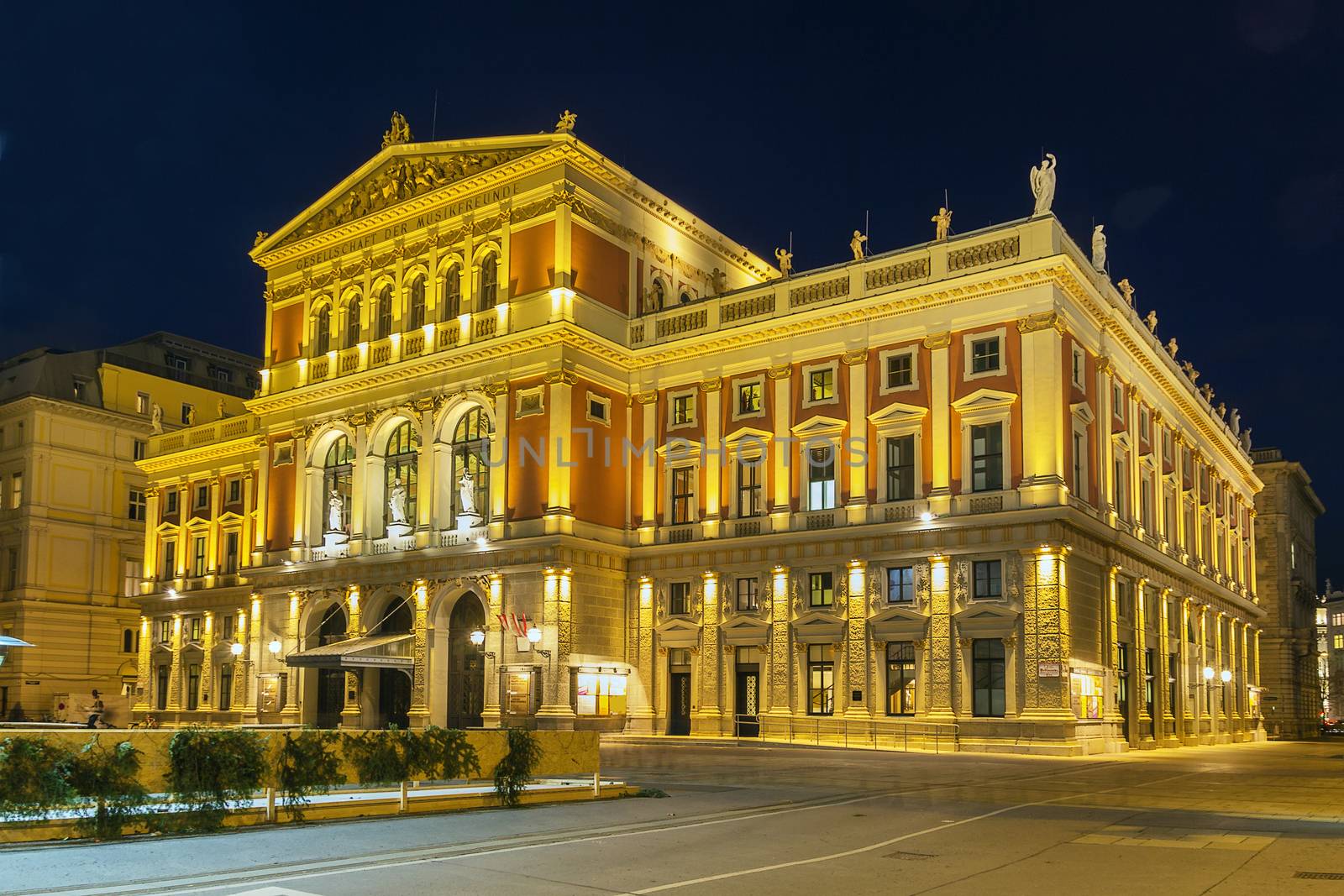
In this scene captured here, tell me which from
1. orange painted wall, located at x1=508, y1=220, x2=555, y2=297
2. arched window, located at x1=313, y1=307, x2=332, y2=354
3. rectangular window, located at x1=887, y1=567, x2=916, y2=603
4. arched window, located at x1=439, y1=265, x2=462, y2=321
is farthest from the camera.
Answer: arched window, located at x1=313, y1=307, x2=332, y2=354

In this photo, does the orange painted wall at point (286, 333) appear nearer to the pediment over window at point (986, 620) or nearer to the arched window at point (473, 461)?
the arched window at point (473, 461)

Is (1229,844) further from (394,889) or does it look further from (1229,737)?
(1229,737)

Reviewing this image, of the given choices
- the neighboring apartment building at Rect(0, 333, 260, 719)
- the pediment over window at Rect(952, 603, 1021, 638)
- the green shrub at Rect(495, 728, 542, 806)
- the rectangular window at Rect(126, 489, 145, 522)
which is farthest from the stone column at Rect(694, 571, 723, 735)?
the rectangular window at Rect(126, 489, 145, 522)

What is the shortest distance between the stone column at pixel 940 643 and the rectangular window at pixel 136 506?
52.6 m

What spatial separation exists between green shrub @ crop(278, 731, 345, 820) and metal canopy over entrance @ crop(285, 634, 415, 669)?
96.1 ft

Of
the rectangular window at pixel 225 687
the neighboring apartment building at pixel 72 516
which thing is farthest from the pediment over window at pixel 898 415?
the neighboring apartment building at pixel 72 516

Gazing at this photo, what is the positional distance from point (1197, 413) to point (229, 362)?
197 feet

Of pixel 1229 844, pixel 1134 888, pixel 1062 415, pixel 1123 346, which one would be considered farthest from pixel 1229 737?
pixel 1134 888

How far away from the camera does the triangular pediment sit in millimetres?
51875

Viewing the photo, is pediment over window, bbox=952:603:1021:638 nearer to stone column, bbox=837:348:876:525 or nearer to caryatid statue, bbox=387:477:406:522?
stone column, bbox=837:348:876:525

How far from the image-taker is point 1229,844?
1619 centimetres

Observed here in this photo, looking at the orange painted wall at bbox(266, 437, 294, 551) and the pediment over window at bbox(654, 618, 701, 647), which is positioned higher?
the orange painted wall at bbox(266, 437, 294, 551)

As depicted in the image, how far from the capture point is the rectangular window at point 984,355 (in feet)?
140

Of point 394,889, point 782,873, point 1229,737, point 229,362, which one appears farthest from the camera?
point 229,362
